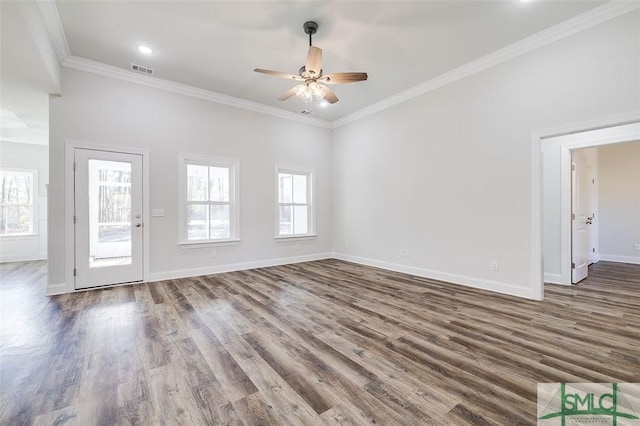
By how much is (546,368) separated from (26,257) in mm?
9742

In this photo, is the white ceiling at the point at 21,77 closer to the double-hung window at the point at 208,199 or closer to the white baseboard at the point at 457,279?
the double-hung window at the point at 208,199

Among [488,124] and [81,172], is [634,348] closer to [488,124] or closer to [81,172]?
[488,124]

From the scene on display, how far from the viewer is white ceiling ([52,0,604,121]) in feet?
9.36

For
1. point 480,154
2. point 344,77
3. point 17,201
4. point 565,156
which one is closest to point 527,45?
point 480,154

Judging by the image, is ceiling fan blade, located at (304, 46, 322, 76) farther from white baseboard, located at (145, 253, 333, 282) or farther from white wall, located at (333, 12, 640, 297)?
white baseboard, located at (145, 253, 333, 282)

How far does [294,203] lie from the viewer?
244 inches

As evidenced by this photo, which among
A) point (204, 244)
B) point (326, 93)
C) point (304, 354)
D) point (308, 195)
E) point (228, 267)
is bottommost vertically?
point (304, 354)

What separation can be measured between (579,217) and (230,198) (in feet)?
20.2

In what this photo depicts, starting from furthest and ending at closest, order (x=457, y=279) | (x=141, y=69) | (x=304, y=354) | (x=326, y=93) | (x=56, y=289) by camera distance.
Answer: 1. (x=457, y=279)
2. (x=141, y=69)
3. (x=56, y=289)
4. (x=326, y=93)
5. (x=304, y=354)

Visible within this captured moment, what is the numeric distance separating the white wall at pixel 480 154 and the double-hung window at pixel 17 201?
26.2 feet

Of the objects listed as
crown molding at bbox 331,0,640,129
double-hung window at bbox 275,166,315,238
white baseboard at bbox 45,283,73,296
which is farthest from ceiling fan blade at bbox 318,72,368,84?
white baseboard at bbox 45,283,73,296

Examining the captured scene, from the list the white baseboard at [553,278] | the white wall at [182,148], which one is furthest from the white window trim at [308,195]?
the white baseboard at [553,278]

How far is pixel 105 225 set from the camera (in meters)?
4.05

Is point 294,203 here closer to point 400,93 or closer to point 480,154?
point 400,93
